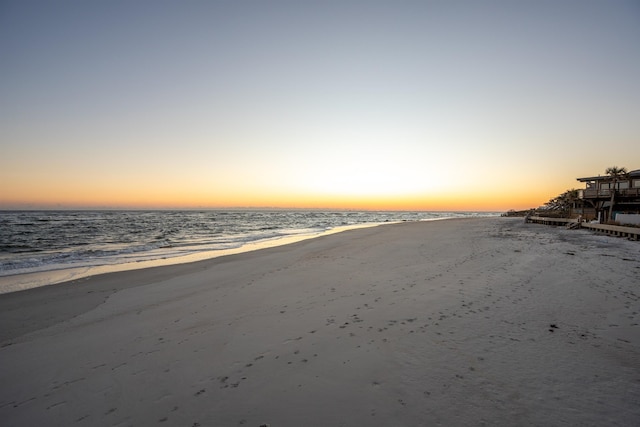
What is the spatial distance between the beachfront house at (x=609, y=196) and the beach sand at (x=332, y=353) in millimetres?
36258

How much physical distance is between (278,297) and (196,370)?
4.29 meters

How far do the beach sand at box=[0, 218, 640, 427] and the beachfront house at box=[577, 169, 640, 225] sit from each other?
1427 inches

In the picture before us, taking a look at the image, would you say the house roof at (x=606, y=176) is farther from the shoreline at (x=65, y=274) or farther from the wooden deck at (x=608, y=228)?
the shoreline at (x=65, y=274)

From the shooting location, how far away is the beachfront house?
35406 millimetres

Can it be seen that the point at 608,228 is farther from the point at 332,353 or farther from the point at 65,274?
the point at 65,274

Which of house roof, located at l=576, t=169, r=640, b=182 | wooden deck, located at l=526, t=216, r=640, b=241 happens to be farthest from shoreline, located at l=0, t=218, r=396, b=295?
house roof, located at l=576, t=169, r=640, b=182

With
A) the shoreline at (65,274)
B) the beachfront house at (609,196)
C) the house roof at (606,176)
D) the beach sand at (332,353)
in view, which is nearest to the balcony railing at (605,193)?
the beachfront house at (609,196)

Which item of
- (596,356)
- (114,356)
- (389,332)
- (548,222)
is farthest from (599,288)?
(548,222)

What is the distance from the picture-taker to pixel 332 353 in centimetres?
561

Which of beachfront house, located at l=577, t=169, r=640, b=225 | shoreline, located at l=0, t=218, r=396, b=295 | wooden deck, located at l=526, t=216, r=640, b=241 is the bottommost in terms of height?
shoreline, located at l=0, t=218, r=396, b=295

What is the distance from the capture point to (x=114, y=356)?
5.91 meters

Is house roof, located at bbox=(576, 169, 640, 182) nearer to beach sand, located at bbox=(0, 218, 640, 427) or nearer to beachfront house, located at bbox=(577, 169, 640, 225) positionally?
beachfront house, located at bbox=(577, 169, 640, 225)

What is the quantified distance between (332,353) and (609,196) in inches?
→ 1918

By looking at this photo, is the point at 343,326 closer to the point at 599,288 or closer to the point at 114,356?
the point at 114,356
